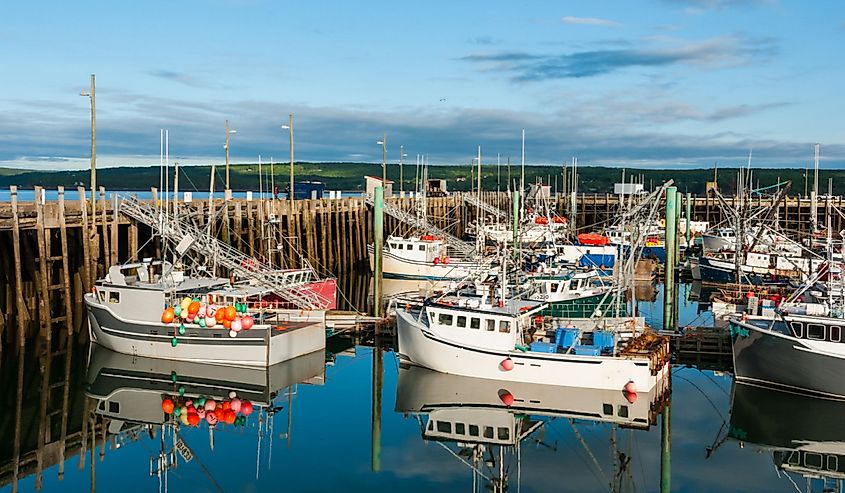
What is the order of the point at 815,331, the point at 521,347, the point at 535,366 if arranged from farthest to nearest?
the point at 521,347, the point at 535,366, the point at 815,331

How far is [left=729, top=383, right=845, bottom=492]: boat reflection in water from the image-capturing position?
19219 millimetres

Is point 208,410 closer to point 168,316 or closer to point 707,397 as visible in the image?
point 168,316

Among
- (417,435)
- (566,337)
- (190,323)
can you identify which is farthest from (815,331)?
(190,323)

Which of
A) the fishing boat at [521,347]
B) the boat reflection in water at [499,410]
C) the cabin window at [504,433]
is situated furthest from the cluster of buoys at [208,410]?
the cabin window at [504,433]

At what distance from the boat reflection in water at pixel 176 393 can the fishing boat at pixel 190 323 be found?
1.11 feet

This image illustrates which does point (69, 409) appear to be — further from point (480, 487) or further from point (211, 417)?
point (480, 487)

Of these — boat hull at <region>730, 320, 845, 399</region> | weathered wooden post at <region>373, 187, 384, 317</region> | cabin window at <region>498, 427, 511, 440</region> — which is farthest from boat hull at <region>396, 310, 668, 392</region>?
weathered wooden post at <region>373, 187, 384, 317</region>

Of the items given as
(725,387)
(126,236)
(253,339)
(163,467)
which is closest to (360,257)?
(126,236)

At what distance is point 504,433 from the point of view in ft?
69.3

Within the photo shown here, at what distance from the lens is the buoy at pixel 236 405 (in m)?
22.7

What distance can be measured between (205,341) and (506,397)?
365 inches

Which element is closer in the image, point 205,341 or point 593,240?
point 205,341

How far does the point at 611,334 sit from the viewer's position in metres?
24.6

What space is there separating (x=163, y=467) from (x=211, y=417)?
10.1 feet
